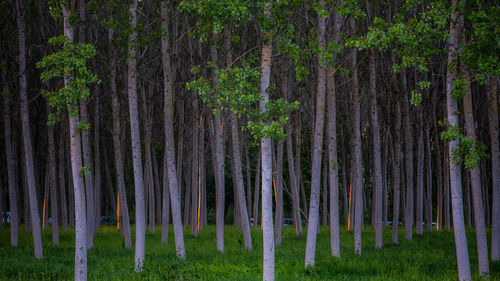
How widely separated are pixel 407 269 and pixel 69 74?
9.28 metres

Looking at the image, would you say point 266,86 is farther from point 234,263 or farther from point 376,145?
point 376,145

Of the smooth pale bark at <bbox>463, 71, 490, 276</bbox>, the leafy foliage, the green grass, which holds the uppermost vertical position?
the leafy foliage

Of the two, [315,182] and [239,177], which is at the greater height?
→ [239,177]

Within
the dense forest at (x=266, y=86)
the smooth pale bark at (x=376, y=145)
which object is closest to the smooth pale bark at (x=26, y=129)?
the dense forest at (x=266, y=86)

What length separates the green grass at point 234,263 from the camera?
11867mm

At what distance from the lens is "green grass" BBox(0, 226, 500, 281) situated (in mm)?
11867

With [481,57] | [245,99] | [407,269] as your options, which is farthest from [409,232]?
[245,99]

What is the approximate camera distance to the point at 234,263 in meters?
14.1

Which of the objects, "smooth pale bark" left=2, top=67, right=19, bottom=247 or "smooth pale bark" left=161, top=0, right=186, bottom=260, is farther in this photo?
"smooth pale bark" left=2, top=67, right=19, bottom=247

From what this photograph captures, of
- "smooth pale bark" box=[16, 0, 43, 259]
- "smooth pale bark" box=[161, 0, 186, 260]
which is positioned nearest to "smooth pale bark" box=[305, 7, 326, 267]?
"smooth pale bark" box=[161, 0, 186, 260]

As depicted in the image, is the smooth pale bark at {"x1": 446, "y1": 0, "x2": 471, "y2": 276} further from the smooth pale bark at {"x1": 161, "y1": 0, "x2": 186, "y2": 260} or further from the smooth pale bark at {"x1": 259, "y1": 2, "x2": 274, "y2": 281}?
the smooth pale bark at {"x1": 161, "y1": 0, "x2": 186, "y2": 260}

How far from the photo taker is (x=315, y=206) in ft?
42.6

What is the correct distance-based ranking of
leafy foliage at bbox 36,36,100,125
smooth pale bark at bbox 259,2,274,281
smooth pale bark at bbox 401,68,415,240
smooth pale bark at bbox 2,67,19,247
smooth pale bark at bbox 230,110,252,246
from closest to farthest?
smooth pale bark at bbox 259,2,274,281 < leafy foliage at bbox 36,36,100,125 < smooth pale bark at bbox 230,110,252,246 < smooth pale bark at bbox 2,67,19,247 < smooth pale bark at bbox 401,68,415,240

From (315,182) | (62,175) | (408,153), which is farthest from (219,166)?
(62,175)
